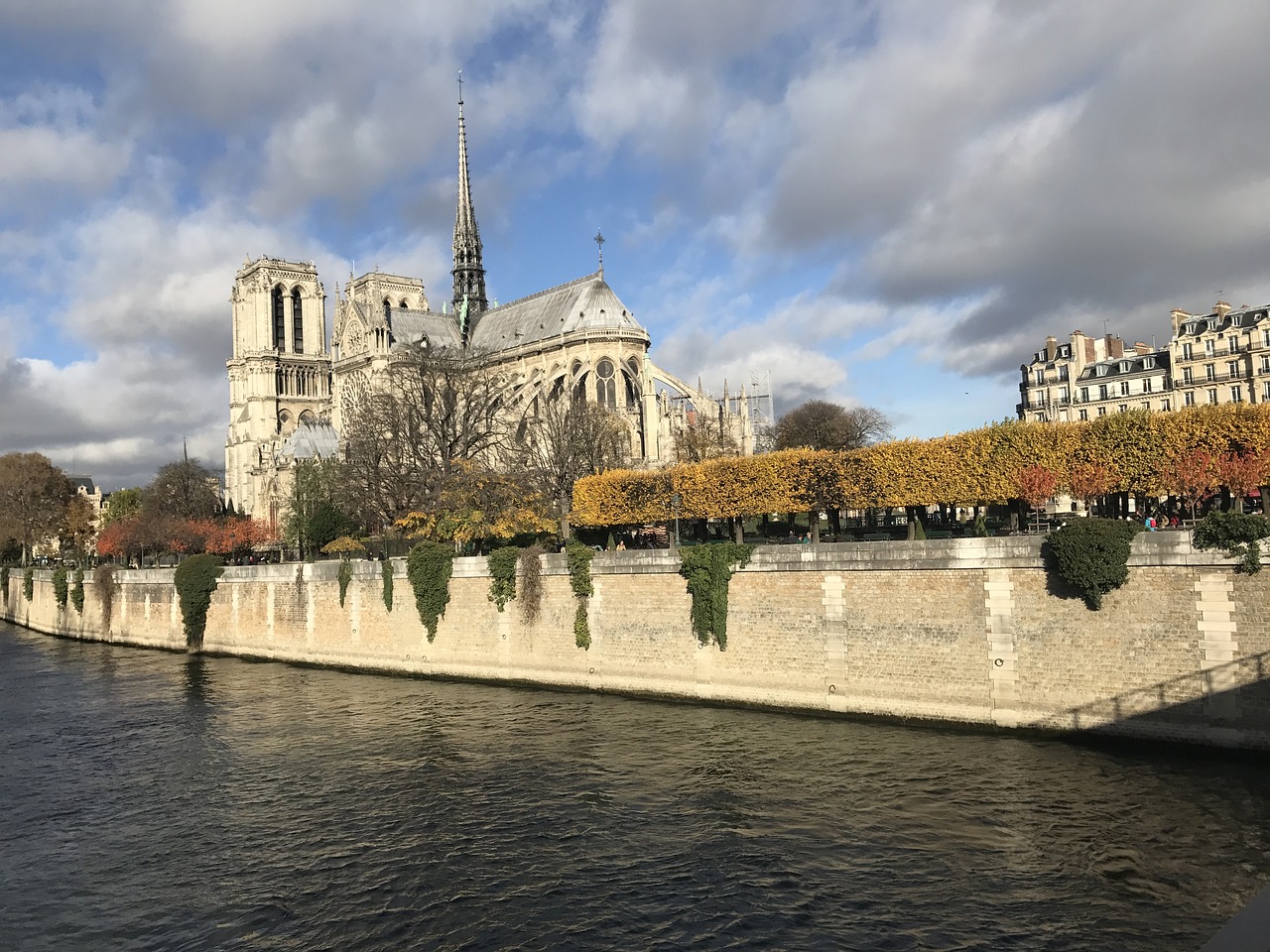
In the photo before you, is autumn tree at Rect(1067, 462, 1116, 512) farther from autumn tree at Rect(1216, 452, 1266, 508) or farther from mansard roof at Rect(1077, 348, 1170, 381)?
mansard roof at Rect(1077, 348, 1170, 381)

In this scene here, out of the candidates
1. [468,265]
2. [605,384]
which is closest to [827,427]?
[605,384]

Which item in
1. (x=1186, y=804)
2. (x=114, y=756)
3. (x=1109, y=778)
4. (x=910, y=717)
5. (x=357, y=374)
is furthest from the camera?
(x=357, y=374)

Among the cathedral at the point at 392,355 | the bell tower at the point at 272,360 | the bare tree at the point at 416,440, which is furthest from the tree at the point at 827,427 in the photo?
the bell tower at the point at 272,360

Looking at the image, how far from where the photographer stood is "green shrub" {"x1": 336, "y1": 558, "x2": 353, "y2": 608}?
32.8m

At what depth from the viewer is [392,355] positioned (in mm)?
70938

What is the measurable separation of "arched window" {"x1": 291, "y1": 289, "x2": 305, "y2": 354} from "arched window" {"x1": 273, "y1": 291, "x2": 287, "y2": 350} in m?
0.96

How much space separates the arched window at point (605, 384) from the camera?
63031mm

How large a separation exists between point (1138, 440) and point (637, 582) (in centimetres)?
1248

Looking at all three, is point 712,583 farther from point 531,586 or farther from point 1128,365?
point 1128,365

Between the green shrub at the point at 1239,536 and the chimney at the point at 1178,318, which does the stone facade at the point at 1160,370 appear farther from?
the green shrub at the point at 1239,536

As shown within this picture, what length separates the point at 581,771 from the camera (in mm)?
18391

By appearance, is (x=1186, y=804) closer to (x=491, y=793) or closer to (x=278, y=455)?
(x=491, y=793)

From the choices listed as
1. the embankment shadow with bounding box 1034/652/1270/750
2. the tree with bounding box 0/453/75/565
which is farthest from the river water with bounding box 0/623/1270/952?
the tree with bounding box 0/453/75/565

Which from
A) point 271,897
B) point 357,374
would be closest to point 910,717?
point 271,897
